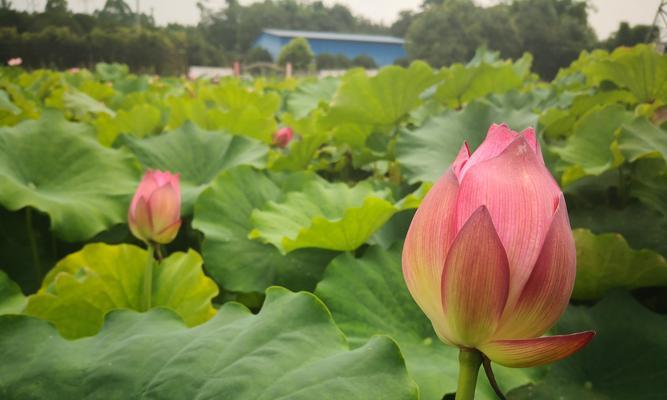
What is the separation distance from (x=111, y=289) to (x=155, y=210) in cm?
16

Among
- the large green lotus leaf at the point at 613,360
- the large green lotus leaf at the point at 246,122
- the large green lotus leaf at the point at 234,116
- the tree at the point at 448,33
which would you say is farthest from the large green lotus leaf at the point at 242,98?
the tree at the point at 448,33

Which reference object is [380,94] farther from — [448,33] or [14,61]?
[448,33]

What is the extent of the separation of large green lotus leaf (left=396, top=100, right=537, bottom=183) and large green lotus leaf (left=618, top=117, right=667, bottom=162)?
0.28m

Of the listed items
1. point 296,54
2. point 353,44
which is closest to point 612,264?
point 296,54

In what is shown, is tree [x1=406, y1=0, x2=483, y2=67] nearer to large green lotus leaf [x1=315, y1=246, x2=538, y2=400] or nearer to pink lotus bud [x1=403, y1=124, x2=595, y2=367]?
large green lotus leaf [x1=315, y1=246, x2=538, y2=400]

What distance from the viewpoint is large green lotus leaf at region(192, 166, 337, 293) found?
0.97 metres

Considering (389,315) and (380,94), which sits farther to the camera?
(380,94)

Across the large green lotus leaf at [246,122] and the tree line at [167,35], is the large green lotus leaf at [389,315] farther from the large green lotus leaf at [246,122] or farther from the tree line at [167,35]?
the tree line at [167,35]

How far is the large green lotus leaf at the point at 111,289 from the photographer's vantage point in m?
0.82

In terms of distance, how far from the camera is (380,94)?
1.60m

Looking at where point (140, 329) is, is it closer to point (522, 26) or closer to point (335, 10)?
point (522, 26)

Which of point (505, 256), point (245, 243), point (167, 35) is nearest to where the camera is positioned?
point (505, 256)

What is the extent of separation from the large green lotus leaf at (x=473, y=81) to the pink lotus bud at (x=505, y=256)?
4.78 feet

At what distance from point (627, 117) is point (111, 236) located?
1.26 m
